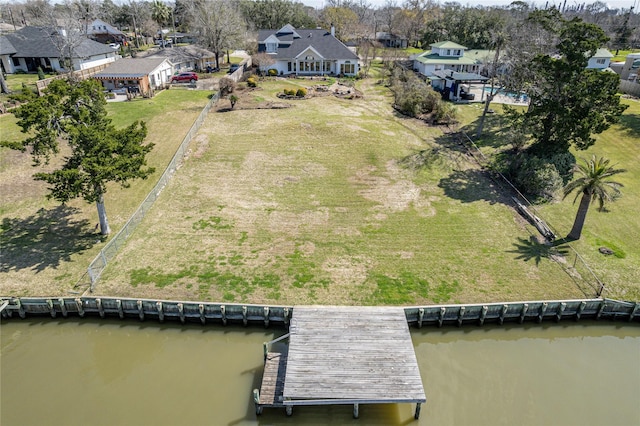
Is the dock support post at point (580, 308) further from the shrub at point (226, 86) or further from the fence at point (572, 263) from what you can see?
the shrub at point (226, 86)

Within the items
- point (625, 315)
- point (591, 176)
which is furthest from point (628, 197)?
point (625, 315)

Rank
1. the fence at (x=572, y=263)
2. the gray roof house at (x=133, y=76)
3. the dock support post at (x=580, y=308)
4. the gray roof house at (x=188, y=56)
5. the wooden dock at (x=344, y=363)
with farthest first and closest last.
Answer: the gray roof house at (x=188, y=56) → the gray roof house at (x=133, y=76) → the fence at (x=572, y=263) → the dock support post at (x=580, y=308) → the wooden dock at (x=344, y=363)

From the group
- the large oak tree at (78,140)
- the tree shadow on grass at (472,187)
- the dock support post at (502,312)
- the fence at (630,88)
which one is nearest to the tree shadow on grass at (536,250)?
the tree shadow on grass at (472,187)

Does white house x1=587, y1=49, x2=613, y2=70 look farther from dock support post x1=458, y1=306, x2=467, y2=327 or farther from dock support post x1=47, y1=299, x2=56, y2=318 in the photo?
dock support post x1=47, y1=299, x2=56, y2=318

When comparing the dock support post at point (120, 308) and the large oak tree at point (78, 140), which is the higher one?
the large oak tree at point (78, 140)

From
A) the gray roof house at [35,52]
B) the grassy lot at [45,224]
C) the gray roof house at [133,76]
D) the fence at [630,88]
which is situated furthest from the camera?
the gray roof house at [35,52]

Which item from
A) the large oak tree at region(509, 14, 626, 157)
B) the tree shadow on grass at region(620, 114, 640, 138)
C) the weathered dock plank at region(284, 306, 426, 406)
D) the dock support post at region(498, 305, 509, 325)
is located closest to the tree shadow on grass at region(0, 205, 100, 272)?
the weathered dock plank at region(284, 306, 426, 406)
